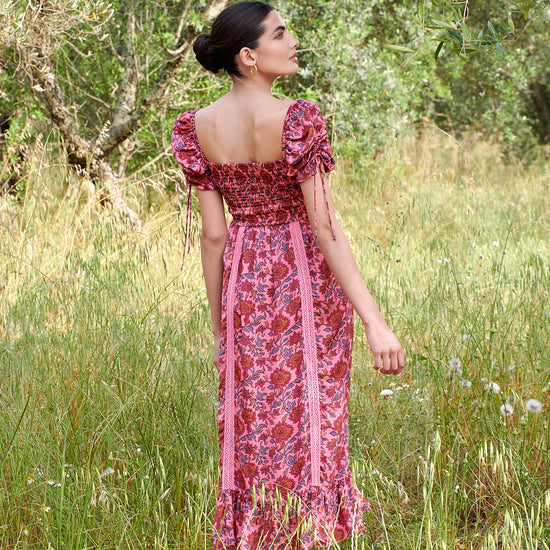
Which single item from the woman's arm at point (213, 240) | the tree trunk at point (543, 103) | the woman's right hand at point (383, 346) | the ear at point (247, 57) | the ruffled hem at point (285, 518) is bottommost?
the ruffled hem at point (285, 518)

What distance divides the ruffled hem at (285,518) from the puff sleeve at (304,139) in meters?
1.00

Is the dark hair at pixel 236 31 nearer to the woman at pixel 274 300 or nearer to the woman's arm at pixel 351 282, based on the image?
the woman at pixel 274 300

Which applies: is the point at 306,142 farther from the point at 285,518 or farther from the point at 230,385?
the point at 285,518

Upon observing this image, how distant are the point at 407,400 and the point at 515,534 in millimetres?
1201

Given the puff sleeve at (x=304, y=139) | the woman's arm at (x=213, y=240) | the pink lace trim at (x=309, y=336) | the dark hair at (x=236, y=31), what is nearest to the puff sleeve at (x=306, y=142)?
the puff sleeve at (x=304, y=139)

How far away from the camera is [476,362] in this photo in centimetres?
319

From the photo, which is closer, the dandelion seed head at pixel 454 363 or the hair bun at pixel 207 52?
the hair bun at pixel 207 52

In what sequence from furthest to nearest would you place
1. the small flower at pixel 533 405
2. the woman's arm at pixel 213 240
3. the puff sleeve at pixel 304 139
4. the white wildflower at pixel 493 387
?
the white wildflower at pixel 493 387 → the small flower at pixel 533 405 → the woman's arm at pixel 213 240 → the puff sleeve at pixel 304 139

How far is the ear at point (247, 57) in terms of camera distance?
7.31ft

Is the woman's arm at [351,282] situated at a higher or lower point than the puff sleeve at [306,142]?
lower

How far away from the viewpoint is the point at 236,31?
2244mm

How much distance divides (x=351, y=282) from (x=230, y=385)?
1.88 ft

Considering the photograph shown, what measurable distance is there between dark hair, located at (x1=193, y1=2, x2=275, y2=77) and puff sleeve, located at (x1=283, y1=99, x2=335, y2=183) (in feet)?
0.87

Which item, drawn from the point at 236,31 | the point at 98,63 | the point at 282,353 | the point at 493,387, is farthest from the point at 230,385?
the point at 98,63
